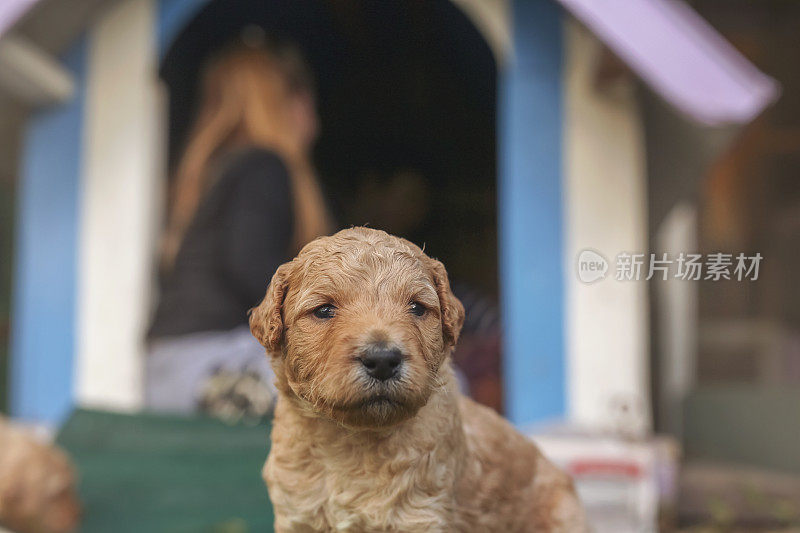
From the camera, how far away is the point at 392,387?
0.85 metres

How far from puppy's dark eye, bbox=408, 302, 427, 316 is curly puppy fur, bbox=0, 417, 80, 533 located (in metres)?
2.48

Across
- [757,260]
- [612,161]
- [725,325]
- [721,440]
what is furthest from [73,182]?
[725,325]

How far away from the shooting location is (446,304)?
93 centimetres

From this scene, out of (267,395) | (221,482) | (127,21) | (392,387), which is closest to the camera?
(392,387)

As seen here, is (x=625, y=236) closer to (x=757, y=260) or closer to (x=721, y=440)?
(x=757, y=260)

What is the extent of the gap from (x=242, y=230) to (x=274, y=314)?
2.53ft

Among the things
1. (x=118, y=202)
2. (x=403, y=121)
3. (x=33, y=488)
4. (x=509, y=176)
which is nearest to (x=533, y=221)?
(x=509, y=176)

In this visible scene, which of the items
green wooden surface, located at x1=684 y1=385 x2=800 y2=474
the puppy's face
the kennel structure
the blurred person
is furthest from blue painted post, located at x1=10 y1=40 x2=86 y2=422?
green wooden surface, located at x1=684 y1=385 x2=800 y2=474

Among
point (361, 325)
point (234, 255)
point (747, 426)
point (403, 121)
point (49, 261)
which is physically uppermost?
point (403, 121)

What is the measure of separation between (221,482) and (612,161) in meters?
2.33

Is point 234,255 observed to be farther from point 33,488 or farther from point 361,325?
point 33,488

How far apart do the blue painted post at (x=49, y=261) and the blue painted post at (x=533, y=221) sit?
107 inches

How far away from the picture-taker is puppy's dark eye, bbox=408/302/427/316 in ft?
2.95

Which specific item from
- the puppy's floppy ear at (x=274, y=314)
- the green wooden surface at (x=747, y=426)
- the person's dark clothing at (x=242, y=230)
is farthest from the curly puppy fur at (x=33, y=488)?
the green wooden surface at (x=747, y=426)
